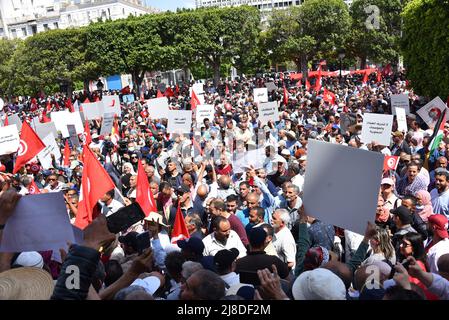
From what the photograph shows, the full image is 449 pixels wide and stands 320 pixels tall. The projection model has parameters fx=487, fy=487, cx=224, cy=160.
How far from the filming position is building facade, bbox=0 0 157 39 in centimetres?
8356

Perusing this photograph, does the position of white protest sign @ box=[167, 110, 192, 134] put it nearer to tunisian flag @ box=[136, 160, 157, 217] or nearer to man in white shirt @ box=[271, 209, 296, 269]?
tunisian flag @ box=[136, 160, 157, 217]

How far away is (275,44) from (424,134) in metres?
46.0

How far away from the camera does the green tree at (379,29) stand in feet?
161

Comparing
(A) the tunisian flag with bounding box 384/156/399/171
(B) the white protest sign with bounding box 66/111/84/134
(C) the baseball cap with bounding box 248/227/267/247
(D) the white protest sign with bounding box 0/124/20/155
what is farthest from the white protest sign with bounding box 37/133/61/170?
(C) the baseball cap with bounding box 248/227/267/247

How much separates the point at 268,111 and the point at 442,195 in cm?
766

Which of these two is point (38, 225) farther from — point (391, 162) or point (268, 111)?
point (268, 111)

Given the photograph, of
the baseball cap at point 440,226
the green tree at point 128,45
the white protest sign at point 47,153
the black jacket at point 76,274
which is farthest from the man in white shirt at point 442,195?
the green tree at point 128,45

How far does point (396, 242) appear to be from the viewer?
497 cm

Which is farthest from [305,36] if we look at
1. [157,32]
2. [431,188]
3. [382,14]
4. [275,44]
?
[431,188]

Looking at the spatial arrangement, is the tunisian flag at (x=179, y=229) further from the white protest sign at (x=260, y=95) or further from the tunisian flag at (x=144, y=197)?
the white protest sign at (x=260, y=95)

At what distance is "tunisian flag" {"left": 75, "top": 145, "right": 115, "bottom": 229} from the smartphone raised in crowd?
2105mm

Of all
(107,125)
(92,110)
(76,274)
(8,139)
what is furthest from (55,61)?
(76,274)

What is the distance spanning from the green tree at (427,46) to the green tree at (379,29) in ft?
91.0

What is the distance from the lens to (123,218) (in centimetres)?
385
